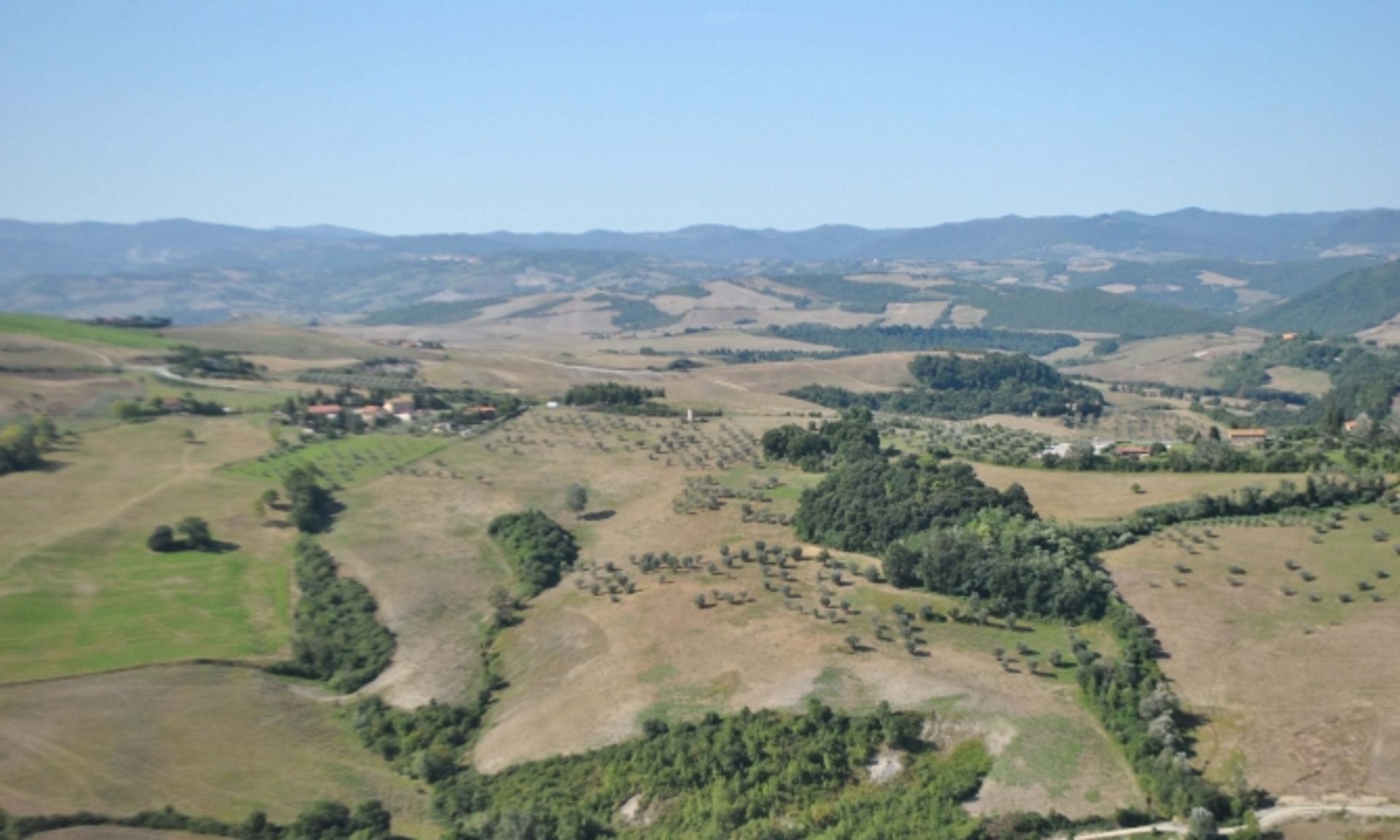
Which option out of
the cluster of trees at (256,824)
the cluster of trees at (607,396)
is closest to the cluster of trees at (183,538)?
the cluster of trees at (256,824)

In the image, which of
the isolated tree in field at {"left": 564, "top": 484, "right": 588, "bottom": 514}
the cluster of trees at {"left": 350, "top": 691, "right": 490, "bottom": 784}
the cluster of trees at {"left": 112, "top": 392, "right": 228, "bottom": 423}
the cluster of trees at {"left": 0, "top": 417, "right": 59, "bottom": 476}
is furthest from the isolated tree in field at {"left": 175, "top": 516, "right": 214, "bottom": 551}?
the cluster of trees at {"left": 112, "top": 392, "right": 228, "bottom": 423}

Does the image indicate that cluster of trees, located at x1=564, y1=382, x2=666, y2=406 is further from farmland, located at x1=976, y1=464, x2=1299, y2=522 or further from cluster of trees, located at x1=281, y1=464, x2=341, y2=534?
farmland, located at x1=976, y1=464, x2=1299, y2=522

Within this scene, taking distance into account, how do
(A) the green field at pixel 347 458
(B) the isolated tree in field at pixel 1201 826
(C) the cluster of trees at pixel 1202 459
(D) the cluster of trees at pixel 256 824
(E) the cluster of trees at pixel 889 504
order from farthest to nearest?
(A) the green field at pixel 347 458 < (C) the cluster of trees at pixel 1202 459 < (E) the cluster of trees at pixel 889 504 < (D) the cluster of trees at pixel 256 824 < (B) the isolated tree in field at pixel 1201 826

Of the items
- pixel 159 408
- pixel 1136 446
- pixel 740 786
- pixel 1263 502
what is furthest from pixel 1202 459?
pixel 159 408

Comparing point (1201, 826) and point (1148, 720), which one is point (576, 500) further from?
point (1201, 826)

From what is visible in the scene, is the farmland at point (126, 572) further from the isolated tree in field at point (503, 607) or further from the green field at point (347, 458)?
the isolated tree in field at point (503, 607)

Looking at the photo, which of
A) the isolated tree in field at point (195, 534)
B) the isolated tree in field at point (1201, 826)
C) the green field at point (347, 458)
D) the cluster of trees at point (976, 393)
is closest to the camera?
the isolated tree in field at point (1201, 826)
